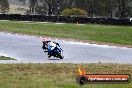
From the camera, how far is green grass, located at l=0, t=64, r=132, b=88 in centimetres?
1140

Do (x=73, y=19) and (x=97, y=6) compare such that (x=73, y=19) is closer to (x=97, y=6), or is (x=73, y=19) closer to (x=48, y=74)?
(x=97, y=6)

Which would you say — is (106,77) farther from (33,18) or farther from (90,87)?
(33,18)

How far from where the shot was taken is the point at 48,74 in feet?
44.2

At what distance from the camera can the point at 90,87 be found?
36.2ft

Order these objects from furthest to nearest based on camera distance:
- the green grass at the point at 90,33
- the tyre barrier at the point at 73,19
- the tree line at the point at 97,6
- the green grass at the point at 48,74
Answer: the tree line at the point at 97,6, the tyre barrier at the point at 73,19, the green grass at the point at 90,33, the green grass at the point at 48,74

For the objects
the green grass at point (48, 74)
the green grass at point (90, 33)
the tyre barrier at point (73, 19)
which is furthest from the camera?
the tyre barrier at point (73, 19)

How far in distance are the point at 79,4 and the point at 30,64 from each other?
265 ft

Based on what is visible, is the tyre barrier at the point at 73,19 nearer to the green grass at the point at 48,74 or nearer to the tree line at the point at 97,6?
the tree line at the point at 97,6

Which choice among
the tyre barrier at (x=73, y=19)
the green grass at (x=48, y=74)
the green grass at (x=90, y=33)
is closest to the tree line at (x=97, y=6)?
the tyre barrier at (x=73, y=19)

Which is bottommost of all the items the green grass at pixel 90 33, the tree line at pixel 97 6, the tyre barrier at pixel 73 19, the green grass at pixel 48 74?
the tree line at pixel 97 6

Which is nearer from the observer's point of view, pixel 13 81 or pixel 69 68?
pixel 13 81

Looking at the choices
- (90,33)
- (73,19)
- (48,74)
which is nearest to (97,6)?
(73,19)

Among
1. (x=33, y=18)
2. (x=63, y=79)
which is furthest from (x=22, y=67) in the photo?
(x=33, y=18)

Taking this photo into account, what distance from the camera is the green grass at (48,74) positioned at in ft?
37.4
